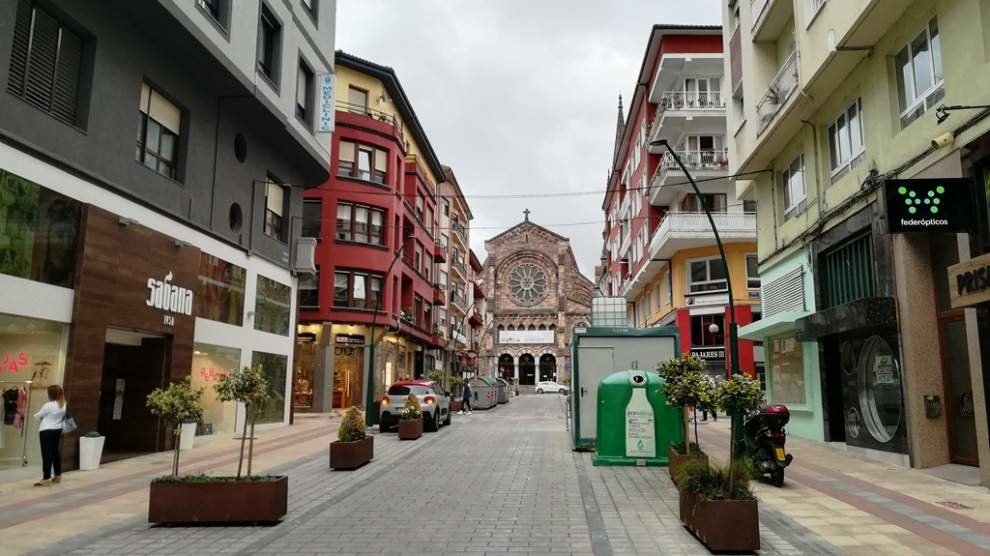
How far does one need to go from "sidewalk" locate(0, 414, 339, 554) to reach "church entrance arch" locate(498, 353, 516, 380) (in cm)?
6484

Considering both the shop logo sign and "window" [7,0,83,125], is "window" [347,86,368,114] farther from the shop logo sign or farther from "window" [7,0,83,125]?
"window" [7,0,83,125]

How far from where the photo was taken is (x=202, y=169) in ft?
57.6

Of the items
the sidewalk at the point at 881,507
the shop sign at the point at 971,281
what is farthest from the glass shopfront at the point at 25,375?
the shop sign at the point at 971,281

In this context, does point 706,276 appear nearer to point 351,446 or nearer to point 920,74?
point 920,74

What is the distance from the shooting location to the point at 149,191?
15.0 metres

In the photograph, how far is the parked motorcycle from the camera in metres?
10.5

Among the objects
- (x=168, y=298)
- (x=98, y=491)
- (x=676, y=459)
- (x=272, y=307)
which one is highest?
(x=272, y=307)

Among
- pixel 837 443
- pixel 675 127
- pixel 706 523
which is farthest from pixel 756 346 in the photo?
pixel 706 523

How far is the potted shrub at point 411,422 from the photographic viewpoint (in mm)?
18578

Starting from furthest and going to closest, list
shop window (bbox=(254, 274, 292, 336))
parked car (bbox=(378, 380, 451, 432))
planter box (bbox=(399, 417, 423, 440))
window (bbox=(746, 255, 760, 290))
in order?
window (bbox=(746, 255, 760, 290)), parked car (bbox=(378, 380, 451, 432)), shop window (bbox=(254, 274, 292, 336)), planter box (bbox=(399, 417, 423, 440))

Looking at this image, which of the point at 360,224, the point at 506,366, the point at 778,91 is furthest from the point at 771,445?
the point at 506,366

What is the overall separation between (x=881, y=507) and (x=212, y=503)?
8064 mm

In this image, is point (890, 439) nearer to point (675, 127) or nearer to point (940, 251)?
point (940, 251)

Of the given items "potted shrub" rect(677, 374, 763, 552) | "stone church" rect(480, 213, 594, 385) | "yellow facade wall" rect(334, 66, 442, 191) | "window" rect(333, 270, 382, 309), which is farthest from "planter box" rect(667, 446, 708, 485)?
"stone church" rect(480, 213, 594, 385)
